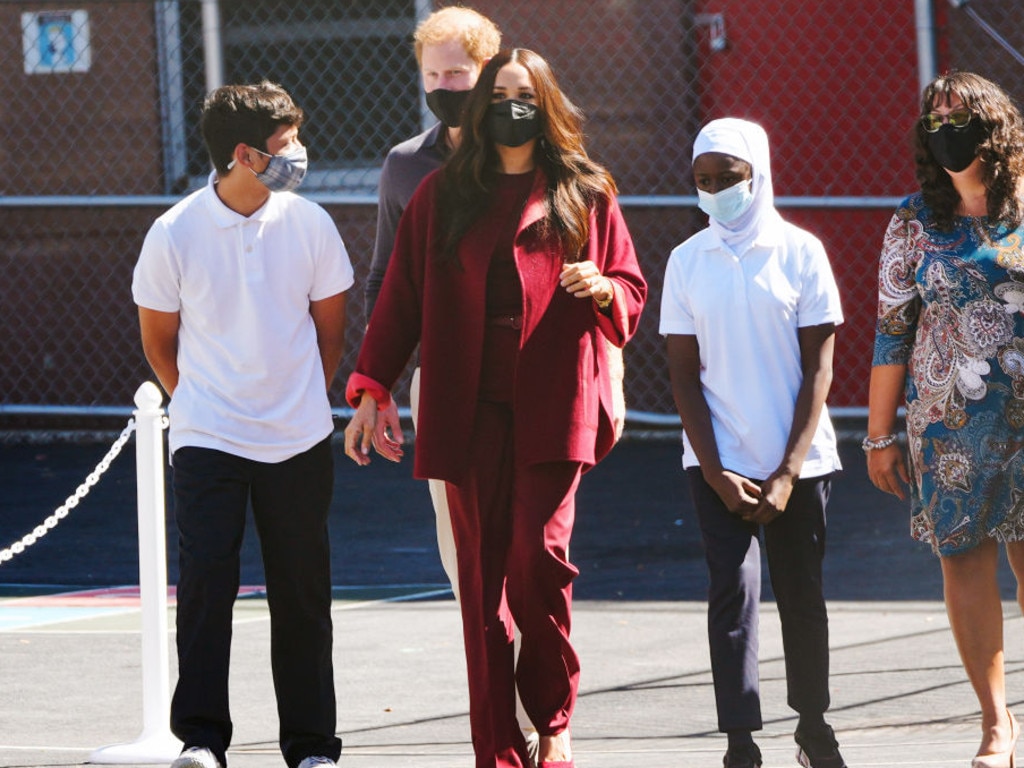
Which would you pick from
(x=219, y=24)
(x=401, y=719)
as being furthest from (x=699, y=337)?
(x=219, y=24)

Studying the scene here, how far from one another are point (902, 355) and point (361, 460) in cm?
149

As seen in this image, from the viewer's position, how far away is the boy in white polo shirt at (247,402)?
501 cm

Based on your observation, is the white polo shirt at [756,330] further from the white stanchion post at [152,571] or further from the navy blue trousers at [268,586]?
the white stanchion post at [152,571]

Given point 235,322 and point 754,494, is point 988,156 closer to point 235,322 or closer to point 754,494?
point 754,494

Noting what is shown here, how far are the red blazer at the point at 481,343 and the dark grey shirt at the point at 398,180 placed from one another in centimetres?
52

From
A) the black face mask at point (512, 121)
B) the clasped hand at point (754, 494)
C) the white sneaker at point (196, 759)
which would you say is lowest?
the white sneaker at point (196, 759)

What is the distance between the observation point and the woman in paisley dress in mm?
4812

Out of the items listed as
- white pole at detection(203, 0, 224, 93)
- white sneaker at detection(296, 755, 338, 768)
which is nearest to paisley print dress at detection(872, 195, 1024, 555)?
white sneaker at detection(296, 755, 338, 768)

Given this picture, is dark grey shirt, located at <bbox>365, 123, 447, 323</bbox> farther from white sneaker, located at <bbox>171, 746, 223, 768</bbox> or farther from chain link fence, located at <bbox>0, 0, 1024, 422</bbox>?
chain link fence, located at <bbox>0, 0, 1024, 422</bbox>

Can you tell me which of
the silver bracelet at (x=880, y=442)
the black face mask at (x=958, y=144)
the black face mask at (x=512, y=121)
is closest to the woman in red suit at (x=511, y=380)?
the black face mask at (x=512, y=121)

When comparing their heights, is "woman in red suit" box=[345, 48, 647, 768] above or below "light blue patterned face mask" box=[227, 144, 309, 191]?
below

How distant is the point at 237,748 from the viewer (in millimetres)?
5781

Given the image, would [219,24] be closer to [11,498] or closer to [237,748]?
[11,498]

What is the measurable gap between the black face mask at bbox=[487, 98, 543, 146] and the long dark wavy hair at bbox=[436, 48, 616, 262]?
0.09ft
